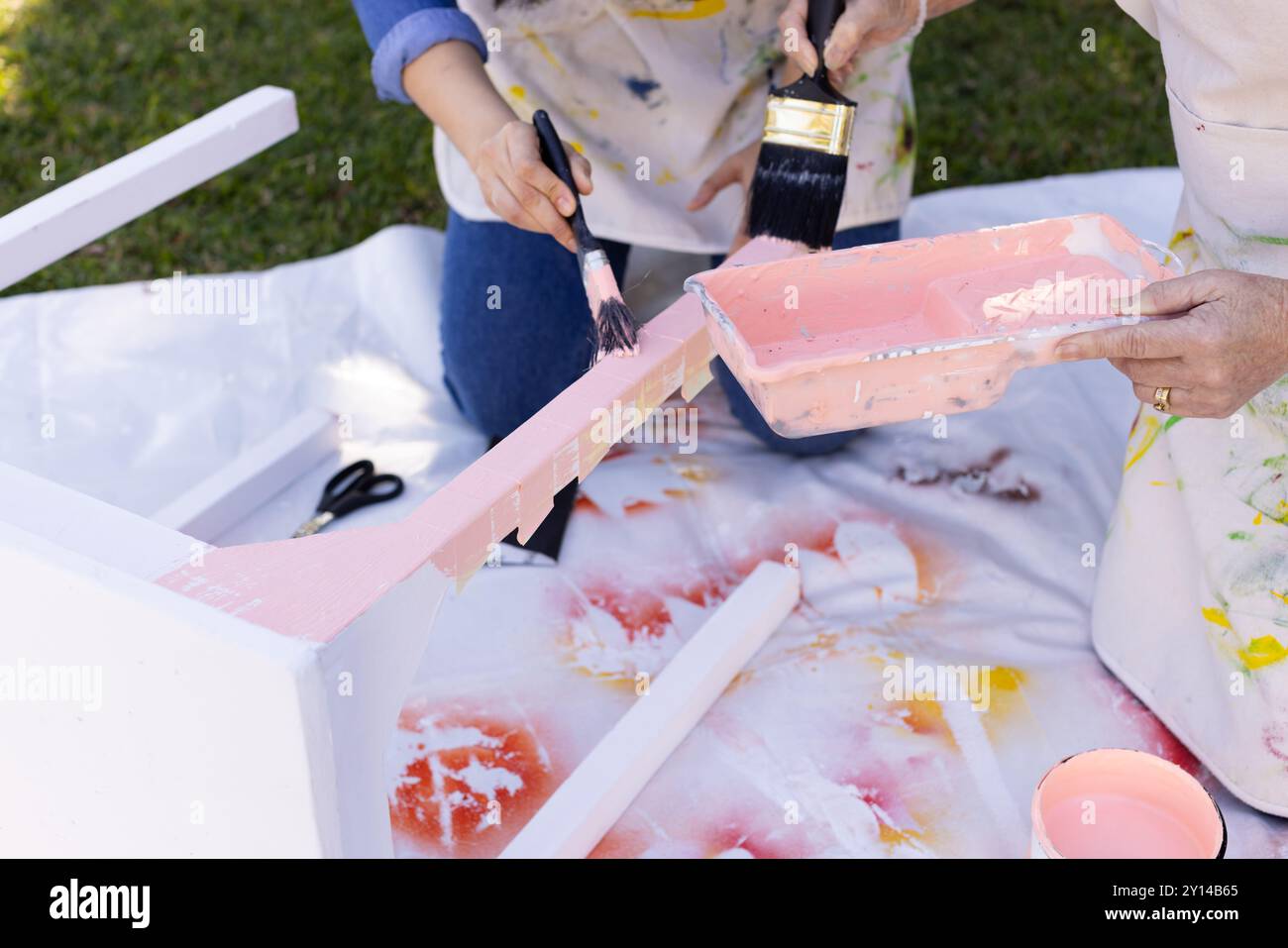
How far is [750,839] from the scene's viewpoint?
4.09 feet

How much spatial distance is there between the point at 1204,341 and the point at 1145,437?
1.33 feet

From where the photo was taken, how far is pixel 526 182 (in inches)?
45.7

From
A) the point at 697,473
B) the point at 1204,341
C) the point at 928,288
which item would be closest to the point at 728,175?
the point at 697,473

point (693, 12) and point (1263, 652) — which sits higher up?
point (693, 12)

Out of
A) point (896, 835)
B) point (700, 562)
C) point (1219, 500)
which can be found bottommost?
point (896, 835)

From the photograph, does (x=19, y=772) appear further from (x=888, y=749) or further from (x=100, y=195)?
(x=888, y=749)

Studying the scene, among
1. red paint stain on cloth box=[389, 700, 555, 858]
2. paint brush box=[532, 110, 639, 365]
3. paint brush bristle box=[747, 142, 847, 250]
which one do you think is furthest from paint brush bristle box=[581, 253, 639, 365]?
red paint stain on cloth box=[389, 700, 555, 858]

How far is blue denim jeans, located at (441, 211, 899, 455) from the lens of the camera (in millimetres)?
1659

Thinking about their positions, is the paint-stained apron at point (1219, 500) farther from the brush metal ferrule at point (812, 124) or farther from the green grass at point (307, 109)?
the green grass at point (307, 109)

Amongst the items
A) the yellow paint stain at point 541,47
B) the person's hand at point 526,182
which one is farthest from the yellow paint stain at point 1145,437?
the yellow paint stain at point 541,47

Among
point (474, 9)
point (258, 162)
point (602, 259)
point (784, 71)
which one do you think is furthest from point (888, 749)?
point (258, 162)

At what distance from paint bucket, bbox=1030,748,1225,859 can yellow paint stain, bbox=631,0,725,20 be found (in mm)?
926

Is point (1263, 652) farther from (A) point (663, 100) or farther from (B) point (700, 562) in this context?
(A) point (663, 100)

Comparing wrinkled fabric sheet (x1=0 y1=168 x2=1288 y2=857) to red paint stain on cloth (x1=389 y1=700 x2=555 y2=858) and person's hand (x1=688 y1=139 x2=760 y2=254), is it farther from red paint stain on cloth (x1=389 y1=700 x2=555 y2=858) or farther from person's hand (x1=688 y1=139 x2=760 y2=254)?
person's hand (x1=688 y1=139 x2=760 y2=254)
